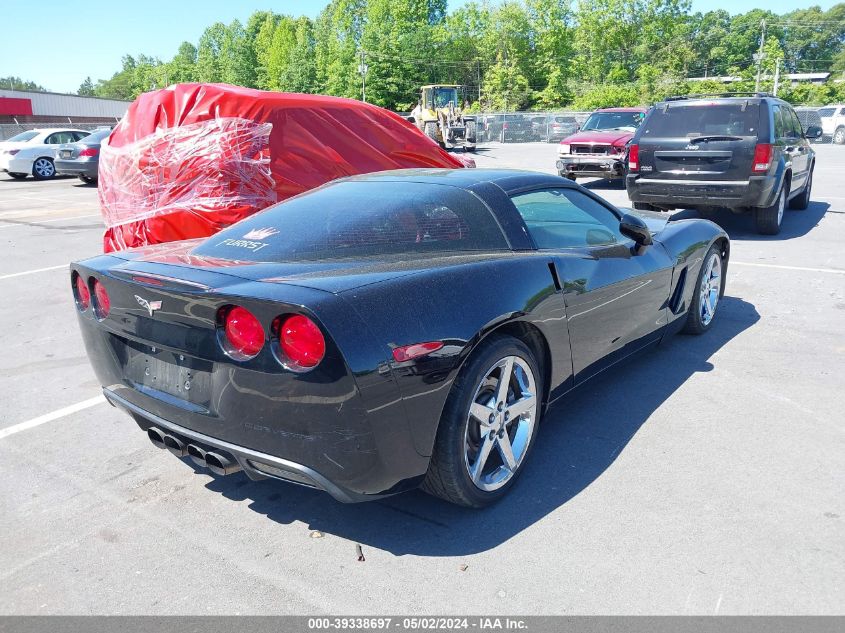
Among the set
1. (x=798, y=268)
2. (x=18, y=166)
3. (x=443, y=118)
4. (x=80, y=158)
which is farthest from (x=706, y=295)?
(x=443, y=118)

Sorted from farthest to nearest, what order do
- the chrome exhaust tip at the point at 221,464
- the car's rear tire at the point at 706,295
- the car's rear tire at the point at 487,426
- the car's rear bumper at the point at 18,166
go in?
the car's rear bumper at the point at 18,166
the car's rear tire at the point at 706,295
the car's rear tire at the point at 487,426
the chrome exhaust tip at the point at 221,464

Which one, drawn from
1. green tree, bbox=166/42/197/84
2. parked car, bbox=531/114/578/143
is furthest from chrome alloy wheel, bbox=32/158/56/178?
green tree, bbox=166/42/197/84

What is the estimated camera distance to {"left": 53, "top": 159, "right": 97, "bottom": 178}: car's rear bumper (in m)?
18.8

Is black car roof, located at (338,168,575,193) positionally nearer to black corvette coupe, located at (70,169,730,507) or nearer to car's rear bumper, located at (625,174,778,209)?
black corvette coupe, located at (70,169,730,507)

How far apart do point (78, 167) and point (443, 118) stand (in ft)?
56.7

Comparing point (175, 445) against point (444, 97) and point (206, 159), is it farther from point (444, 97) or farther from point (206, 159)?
point (444, 97)

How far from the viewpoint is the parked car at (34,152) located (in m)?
20.8

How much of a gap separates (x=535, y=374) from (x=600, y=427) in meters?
0.80

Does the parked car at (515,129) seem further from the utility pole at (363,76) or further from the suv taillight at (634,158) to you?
the suv taillight at (634,158)

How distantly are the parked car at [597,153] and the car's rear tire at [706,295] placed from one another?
9635 millimetres

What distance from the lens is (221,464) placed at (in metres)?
2.67

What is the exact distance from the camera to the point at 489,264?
3.09m

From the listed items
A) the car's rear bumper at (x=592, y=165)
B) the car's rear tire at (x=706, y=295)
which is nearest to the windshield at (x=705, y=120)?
the car's rear tire at (x=706, y=295)

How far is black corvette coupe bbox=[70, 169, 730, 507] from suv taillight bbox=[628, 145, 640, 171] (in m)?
6.35
